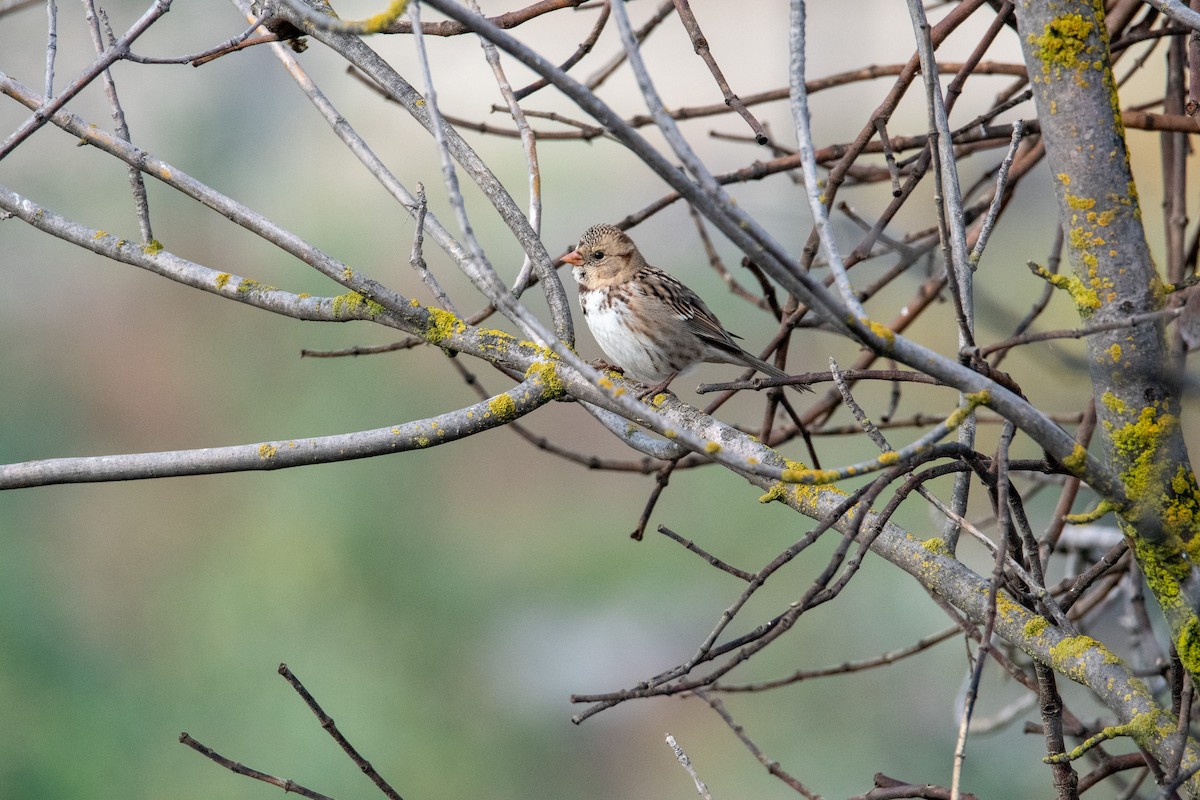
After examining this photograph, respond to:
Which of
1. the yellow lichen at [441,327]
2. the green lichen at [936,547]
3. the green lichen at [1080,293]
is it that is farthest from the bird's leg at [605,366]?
the green lichen at [1080,293]

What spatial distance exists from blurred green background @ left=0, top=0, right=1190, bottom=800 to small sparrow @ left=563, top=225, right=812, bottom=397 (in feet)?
2.21

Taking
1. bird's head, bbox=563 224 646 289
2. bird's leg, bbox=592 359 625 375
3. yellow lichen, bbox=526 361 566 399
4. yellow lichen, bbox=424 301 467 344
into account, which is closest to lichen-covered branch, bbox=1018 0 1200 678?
yellow lichen, bbox=526 361 566 399

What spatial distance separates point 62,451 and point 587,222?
84.4 inches

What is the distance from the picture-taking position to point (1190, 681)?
1.01 meters

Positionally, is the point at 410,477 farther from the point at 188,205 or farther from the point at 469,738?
the point at 188,205

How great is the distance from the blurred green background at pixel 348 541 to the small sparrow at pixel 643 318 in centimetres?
67

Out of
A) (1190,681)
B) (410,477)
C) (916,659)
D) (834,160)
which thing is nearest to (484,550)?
(410,477)

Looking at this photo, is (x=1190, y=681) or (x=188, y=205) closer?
(x=1190, y=681)

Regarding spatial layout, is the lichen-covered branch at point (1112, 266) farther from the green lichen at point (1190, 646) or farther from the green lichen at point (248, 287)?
the green lichen at point (248, 287)

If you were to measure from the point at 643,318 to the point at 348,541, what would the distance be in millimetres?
2073

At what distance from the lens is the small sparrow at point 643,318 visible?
7.95ft

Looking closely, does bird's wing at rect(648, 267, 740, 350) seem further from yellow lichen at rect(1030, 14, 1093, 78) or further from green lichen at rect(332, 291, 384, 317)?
yellow lichen at rect(1030, 14, 1093, 78)

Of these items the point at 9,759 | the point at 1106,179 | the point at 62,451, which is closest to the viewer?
the point at 1106,179

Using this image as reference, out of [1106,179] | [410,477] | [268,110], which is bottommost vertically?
[1106,179]
